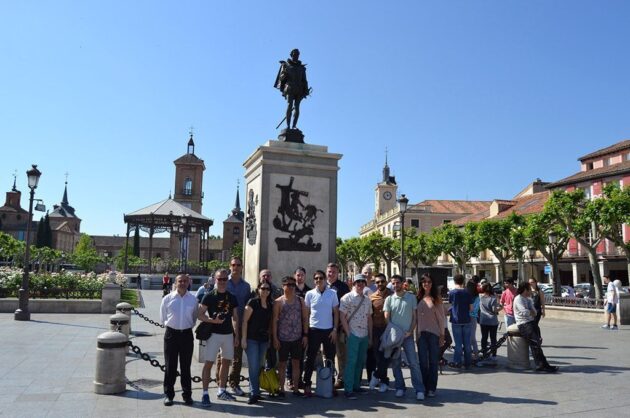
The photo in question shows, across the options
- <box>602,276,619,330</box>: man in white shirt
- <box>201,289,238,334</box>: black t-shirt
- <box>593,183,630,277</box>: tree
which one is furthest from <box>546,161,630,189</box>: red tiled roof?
<box>201,289,238,334</box>: black t-shirt

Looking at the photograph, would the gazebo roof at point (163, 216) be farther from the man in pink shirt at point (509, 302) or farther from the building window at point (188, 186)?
the building window at point (188, 186)

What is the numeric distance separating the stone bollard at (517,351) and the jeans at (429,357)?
3084mm

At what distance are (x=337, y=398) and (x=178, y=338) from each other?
2.38m

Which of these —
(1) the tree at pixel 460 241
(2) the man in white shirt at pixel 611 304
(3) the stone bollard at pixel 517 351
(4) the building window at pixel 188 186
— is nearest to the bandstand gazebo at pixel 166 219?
(1) the tree at pixel 460 241

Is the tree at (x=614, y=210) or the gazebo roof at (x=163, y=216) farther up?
the gazebo roof at (x=163, y=216)

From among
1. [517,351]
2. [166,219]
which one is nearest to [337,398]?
[517,351]

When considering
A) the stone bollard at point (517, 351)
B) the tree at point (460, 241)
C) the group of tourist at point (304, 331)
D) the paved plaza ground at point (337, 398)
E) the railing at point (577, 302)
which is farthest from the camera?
the tree at point (460, 241)

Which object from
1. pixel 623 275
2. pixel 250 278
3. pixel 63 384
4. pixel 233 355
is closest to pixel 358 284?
pixel 233 355

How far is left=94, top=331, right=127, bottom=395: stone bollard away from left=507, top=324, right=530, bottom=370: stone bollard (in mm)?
7019

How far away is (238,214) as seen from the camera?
11206 cm

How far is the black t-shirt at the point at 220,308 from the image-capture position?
703 cm

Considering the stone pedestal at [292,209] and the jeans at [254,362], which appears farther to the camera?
the stone pedestal at [292,209]

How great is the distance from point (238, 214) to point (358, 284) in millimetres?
106092

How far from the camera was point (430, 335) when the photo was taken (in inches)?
298
